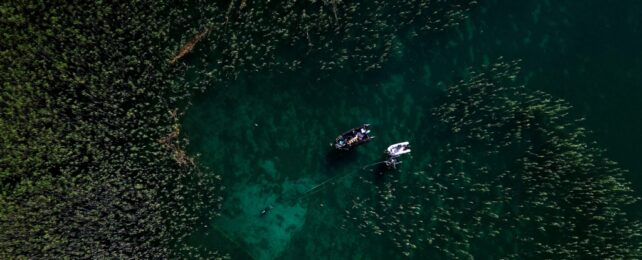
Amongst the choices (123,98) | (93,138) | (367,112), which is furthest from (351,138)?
(93,138)

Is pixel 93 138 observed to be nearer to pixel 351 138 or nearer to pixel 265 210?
pixel 265 210

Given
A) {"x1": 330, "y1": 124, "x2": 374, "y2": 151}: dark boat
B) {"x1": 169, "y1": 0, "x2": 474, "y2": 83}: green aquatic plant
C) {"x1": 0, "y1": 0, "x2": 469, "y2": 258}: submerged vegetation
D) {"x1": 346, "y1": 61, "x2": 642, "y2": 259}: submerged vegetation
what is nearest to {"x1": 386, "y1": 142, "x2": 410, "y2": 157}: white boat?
{"x1": 330, "y1": 124, "x2": 374, "y2": 151}: dark boat

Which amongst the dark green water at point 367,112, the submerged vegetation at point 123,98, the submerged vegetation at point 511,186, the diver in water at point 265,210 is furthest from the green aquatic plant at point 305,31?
the diver in water at point 265,210

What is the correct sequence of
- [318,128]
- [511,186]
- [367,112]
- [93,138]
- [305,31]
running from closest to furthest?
[93,138] < [305,31] < [318,128] < [367,112] < [511,186]

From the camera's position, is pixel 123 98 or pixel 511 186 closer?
pixel 123 98

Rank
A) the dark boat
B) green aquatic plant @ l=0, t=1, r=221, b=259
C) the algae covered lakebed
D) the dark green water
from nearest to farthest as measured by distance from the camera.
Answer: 1. green aquatic plant @ l=0, t=1, r=221, b=259
2. the algae covered lakebed
3. the dark boat
4. the dark green water

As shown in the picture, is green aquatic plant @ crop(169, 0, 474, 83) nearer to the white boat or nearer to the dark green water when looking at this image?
the dark green water

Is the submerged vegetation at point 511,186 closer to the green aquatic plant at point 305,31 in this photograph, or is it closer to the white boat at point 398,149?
the white boat at point 398,149
